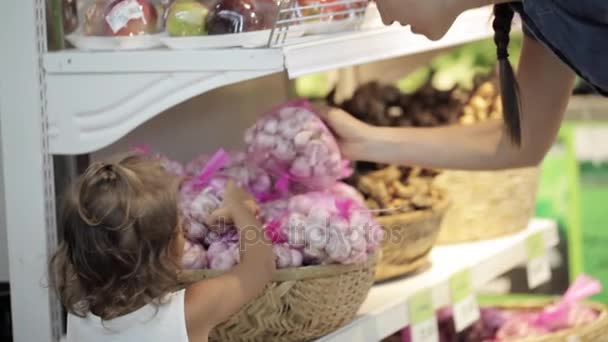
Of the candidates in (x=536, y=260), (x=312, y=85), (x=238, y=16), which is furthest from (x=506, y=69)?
(x=312, y=85)

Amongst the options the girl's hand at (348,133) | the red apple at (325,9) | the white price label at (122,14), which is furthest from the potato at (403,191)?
the white price label at (122,14)

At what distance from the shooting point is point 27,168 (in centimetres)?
154

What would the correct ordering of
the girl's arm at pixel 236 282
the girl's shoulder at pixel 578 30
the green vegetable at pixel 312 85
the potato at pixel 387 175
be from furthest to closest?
1. the green vegetable at pixel 312 85
2. the potato at pixel 387 175
3. the girl's arm at pixel 236 282
4. the girl's shoulder at pixel 578 30

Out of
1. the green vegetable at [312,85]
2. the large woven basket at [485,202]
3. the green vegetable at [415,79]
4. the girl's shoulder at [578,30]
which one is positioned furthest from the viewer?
the green vegetable at [312,85]

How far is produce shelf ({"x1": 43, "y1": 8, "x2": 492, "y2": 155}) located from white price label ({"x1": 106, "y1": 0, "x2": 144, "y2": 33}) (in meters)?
0.04

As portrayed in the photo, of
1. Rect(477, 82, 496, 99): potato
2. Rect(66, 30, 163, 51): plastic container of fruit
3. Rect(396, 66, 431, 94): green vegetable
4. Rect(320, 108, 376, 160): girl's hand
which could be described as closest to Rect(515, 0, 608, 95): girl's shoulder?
Rect(320, 108, 376, 160): girl's hand

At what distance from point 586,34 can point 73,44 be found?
703 millimetres

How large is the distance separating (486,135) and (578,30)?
57 centimetres

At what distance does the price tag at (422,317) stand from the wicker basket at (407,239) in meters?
0.07

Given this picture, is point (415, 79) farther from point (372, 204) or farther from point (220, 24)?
point (220, 24)

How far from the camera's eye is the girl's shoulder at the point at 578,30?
129 centimetres

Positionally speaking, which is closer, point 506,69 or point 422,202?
point 506,69

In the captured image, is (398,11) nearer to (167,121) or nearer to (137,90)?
(137,90)

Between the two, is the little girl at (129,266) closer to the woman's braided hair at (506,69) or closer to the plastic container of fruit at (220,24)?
the plastic container of fruit at (220,24)
